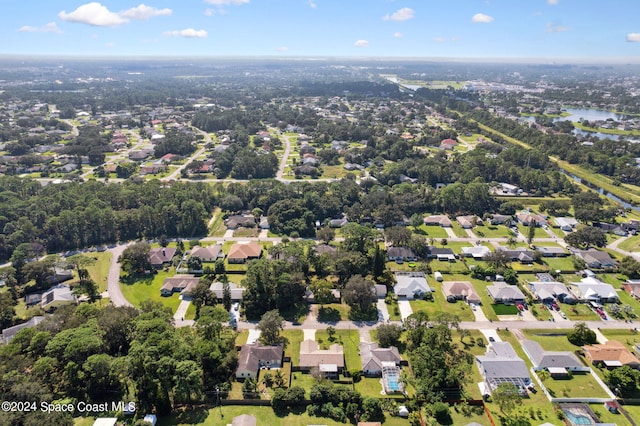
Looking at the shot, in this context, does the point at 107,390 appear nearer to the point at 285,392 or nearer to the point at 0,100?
the point at 285,392

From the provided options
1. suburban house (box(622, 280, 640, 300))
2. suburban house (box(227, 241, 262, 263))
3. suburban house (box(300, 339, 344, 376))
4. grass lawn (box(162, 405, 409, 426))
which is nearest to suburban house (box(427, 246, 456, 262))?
suburban house (box(622, 280, 640, 300))

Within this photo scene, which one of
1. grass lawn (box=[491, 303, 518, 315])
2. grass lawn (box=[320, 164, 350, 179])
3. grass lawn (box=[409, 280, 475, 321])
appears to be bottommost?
grass lawn (box=[409, 280, 475, 321])

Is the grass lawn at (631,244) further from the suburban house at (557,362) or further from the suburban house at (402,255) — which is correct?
the suburban house at (402,255)

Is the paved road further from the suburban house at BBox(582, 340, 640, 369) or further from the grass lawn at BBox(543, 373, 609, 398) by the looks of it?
the suburban house at BBox(582, 340, 640, 369)

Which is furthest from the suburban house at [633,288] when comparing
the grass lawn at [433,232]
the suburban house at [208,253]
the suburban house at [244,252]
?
the suburban house at [208,253]

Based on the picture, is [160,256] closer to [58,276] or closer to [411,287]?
[58,276]
